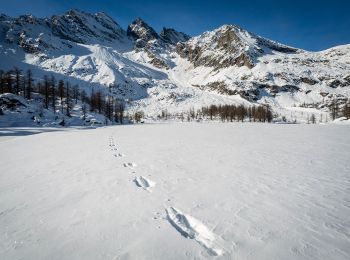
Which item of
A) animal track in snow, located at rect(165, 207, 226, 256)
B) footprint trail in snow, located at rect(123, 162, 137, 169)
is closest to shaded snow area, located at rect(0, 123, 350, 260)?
animal track in snow, located at rect(165, 207, 226, 256)

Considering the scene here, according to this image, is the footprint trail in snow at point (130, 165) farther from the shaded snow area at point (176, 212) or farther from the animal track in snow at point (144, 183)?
the animal track in snow at point (144, 183)

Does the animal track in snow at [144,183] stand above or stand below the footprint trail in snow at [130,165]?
below

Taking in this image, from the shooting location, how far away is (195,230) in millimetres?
5926

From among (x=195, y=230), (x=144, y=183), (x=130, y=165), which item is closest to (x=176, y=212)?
(x=195, y=230)

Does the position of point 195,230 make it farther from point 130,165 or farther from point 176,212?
point 130,165

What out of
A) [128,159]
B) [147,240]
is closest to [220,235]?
[147,240]

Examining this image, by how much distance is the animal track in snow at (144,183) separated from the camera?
9.52 m

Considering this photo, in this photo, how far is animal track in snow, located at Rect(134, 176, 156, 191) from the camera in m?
9.52

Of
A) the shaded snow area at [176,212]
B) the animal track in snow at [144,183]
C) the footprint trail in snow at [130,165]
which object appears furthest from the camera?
the footprint trail in snow at [130,165]

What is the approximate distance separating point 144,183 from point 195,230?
443cm

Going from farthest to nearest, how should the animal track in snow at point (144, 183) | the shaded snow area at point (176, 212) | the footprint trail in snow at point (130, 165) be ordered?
1. the footprint trail in snow at point (130, 165)
2. the animal track in snow at point (144, 183)
3. the shaded snow area at point (176, 212)

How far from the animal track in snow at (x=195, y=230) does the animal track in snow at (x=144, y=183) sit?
2.47 m

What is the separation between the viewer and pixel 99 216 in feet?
22.3

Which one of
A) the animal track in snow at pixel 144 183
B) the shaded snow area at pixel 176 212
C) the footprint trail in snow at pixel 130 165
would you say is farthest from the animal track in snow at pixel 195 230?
the footprint trail in snow at pixel 130 165
